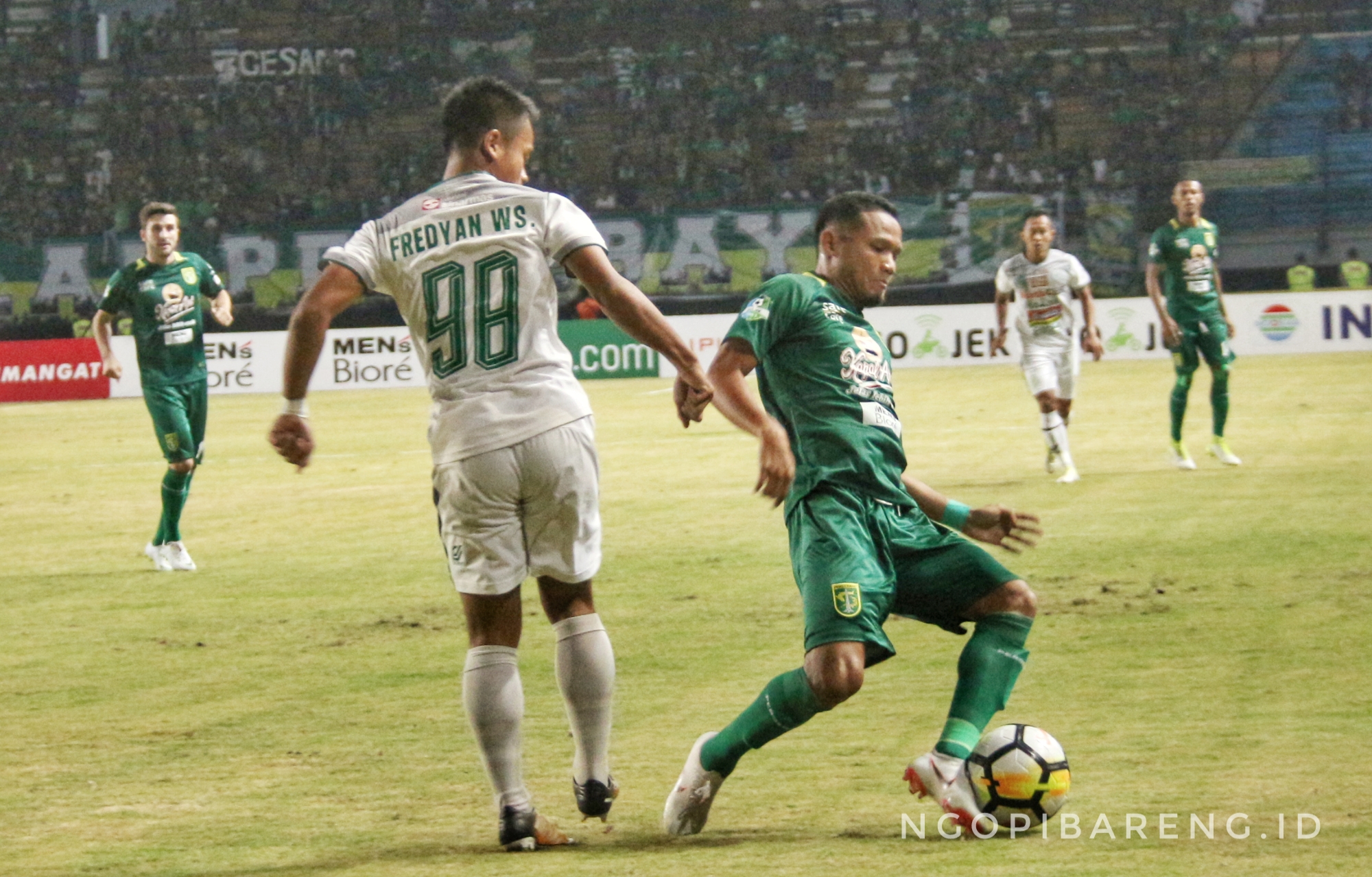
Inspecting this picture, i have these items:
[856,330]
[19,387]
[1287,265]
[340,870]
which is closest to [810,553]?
[856,330]

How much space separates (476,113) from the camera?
481 cm

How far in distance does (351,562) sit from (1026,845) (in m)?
7.37

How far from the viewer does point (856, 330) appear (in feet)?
16.7

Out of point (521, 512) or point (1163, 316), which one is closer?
point (521, 512)

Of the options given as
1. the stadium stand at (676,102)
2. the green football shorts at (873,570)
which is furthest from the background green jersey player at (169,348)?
the stadium stand at (676,102)

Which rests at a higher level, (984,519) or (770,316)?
(770,316)

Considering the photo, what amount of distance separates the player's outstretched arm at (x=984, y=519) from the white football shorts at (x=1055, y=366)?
32.1 ft

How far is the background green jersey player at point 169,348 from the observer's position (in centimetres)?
1131

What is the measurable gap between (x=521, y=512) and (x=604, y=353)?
2480cm

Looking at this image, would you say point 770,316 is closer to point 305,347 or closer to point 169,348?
point 305,347

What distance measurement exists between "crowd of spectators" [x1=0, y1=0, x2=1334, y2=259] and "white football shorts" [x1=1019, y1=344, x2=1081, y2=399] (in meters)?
21.0

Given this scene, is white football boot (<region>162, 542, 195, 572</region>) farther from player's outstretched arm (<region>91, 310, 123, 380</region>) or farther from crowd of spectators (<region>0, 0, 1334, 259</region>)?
crowd of spectators (<region>0, 0, 1334, 259</region>)

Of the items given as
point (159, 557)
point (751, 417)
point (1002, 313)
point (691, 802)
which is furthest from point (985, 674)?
point (1002, 313)

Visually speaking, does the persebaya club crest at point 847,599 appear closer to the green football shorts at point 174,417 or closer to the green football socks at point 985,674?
the green football socks at point 985,674
